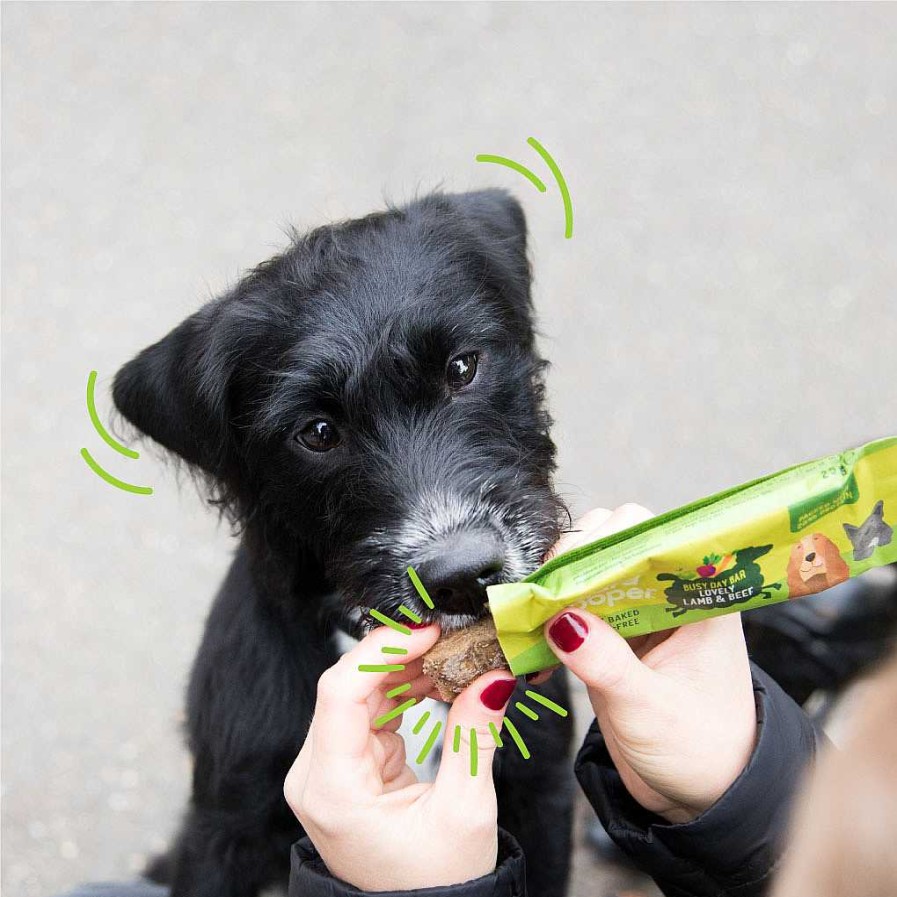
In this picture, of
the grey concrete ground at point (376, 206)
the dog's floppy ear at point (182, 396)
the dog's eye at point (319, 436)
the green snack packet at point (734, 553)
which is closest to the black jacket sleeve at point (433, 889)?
the green snack packet at point (734, 553)

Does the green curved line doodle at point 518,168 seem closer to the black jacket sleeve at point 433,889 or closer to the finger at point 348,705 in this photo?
the finger at point 348,705

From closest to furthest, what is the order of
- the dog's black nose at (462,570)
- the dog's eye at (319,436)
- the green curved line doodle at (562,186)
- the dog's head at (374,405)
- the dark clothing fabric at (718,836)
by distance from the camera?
the dark clothing fabric at (718,836) → the dog's black nose at (462,570) → the dog's head at (374,405) → the dog's eye at (319,436) → the green curved line doodle at (562,186)

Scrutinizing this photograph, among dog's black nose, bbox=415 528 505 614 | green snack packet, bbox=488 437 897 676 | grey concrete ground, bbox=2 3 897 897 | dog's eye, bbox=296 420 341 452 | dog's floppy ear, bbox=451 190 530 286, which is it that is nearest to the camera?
green snack packet, bbox=488 437 897 676

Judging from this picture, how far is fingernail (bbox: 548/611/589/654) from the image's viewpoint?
4.71 ft

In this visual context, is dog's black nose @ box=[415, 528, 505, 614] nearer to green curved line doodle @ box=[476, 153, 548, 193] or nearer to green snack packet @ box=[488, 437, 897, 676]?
green snack packet @ box=[488, 437, 897, 676]

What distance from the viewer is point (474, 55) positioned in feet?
14.2

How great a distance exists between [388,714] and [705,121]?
3235 millimetres

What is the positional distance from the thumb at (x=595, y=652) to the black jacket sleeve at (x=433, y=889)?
12.6 inches

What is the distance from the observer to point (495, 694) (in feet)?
4.97

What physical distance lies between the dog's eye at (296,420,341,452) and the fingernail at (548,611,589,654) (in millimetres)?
678

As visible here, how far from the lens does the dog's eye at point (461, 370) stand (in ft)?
6.52

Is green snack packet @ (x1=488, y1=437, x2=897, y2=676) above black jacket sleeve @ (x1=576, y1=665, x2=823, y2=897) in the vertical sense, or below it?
above

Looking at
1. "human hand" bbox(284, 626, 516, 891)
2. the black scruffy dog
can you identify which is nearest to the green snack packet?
"human hand" bbox(284, 626, 516, 891)

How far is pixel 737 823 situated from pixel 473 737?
1.49ft
